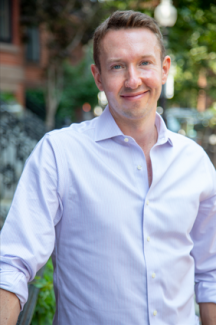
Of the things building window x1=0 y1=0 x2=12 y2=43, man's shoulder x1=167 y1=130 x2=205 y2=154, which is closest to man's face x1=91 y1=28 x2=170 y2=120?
man's shoulder x1=167 y1=130 x2=205 y2=154

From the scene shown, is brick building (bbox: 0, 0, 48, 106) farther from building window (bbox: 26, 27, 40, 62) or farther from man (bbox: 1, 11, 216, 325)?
man (bbox: 1, 11, 216, 325)

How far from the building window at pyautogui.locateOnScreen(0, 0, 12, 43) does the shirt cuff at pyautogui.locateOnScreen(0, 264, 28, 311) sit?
1282 cm

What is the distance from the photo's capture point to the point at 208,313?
1.81 meters

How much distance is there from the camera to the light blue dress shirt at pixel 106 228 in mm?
1539

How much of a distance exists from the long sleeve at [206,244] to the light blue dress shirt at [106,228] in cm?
9

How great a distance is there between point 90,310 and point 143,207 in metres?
0.51

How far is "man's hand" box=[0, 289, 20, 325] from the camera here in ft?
4.32

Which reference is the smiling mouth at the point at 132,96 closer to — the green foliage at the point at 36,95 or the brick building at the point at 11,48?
the brick building at the point at 11,48

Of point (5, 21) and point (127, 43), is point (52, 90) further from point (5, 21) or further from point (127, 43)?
point (127, 43)

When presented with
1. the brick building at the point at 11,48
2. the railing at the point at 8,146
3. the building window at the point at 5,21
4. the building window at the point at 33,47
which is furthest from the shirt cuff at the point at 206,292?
the building window at the point at 33,47

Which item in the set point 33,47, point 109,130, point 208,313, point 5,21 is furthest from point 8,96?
point 208,313

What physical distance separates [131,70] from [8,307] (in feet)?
3.73

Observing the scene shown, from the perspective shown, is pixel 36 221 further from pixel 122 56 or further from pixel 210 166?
pixel 210 166

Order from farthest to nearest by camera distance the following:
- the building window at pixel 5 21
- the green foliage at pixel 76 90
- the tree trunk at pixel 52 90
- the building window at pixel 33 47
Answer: the green foliage at pixel 76 90 → the building window at pixel 33 47 → the tree trunk at pixel 52 90 → the building window at pixel 5 21
